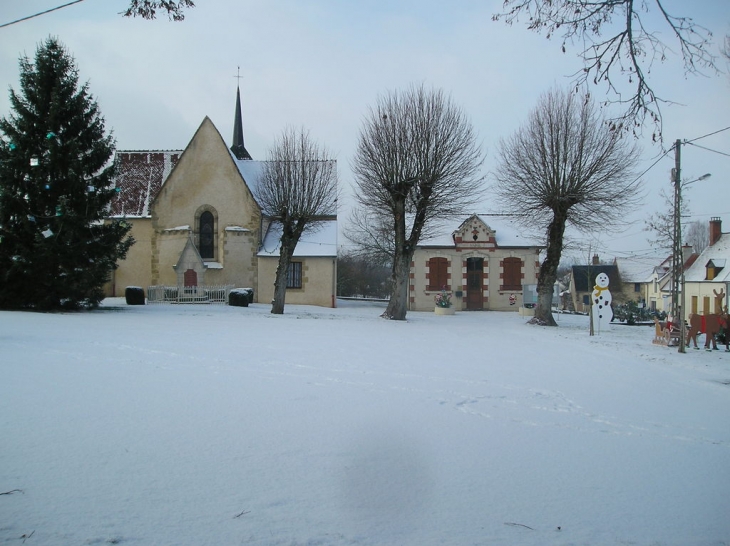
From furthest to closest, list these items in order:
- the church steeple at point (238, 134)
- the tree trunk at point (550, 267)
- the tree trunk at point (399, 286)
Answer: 1. the church steeple at point (238, 134)
2. the tree trunk at point (550, 267)
3. the tree trunk at point (399, 286)

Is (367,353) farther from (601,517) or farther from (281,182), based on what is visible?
(281,182)

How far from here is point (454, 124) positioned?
2250 centimetres

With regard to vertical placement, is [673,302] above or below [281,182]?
below

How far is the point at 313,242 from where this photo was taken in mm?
32500

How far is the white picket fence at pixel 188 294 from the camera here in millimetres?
27547

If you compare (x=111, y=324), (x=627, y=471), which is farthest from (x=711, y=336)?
(x=111, y=324)

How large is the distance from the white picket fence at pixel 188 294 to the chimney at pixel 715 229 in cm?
3477

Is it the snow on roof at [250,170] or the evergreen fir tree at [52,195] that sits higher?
the snow on roof at [250,170]

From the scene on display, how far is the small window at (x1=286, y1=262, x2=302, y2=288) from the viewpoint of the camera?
3206cm

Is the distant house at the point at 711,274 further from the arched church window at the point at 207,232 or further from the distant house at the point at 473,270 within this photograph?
the arched church window at the point at 207,232

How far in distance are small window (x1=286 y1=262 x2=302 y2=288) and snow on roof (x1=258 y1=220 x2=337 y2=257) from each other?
0.76 m

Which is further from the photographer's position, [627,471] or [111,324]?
[111,324]

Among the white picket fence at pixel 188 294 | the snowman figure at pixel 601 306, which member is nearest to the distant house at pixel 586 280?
the snowman figure at pixel 601 306

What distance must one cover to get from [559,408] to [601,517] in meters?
3.32
